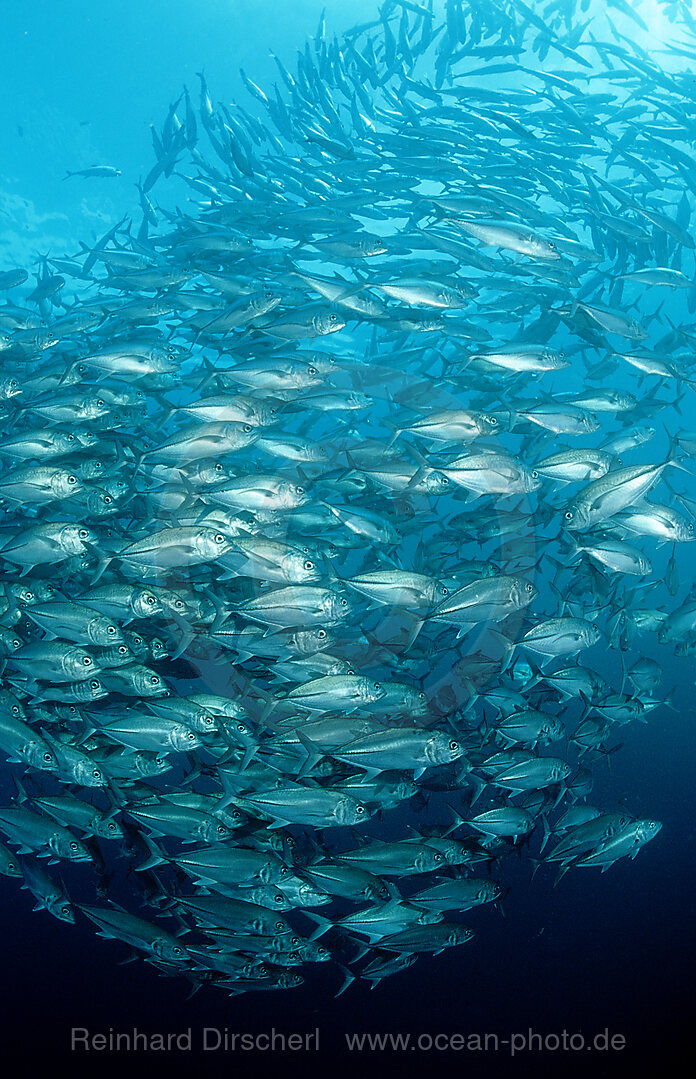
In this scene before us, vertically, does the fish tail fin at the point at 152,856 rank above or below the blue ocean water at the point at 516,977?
above

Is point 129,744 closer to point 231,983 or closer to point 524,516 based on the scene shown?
point 231,983

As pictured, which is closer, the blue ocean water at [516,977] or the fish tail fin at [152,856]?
the fish tail fin at [152,856]

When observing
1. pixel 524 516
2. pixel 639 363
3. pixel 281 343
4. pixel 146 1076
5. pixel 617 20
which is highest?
pixel 617 20

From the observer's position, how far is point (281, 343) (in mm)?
6414

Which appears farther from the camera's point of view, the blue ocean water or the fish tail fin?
the blue ocean water

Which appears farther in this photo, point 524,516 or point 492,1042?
point 492,1042

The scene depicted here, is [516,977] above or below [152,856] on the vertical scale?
below

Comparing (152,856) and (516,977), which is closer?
(152,856)

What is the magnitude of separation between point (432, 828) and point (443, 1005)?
2.94 meters

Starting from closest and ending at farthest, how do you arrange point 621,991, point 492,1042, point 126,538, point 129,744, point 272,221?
point 129,744
point 126,538
point 492,1042
point 621,991
point 272,221

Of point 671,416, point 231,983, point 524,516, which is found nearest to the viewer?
point 231,983

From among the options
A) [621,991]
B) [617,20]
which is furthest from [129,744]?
[617,20]

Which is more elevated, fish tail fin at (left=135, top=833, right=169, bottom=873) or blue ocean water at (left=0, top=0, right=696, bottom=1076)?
fish tail fin at (left=135, top=833, right=169, bottom=873)

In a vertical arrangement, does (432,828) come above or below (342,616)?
below
